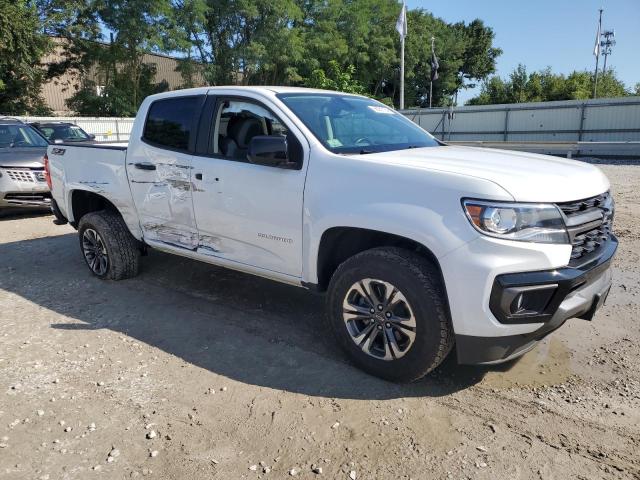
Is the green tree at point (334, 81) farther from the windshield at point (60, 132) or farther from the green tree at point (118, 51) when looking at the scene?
the windshield at point (60, 132)

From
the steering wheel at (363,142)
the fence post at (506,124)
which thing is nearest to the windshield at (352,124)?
the steering wheel at (363,142)

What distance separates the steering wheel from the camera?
394cm

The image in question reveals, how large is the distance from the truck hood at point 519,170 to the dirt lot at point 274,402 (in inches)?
50.1

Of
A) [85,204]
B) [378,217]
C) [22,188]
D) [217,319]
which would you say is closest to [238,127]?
[217,319]

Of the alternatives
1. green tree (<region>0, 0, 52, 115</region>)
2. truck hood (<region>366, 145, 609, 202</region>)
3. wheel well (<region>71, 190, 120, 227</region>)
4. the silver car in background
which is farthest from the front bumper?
green tree (<region>0, 0, 52, 115</region>)

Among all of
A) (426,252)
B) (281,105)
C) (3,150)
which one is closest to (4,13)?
(3,150)

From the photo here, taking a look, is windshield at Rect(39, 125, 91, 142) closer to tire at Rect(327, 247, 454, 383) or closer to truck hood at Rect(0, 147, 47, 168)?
truck hood at Rect(0, 147, 47, 168)

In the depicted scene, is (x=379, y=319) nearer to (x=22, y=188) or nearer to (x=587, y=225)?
(x=587, y=225)

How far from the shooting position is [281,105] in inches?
158

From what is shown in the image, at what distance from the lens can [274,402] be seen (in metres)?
3.32

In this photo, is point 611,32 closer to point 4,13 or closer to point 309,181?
point 4,13

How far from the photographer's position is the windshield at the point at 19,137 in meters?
10.2

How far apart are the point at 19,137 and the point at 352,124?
8977 mm

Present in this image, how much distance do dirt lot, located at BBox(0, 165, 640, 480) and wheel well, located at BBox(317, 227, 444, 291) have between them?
26.0 inches
